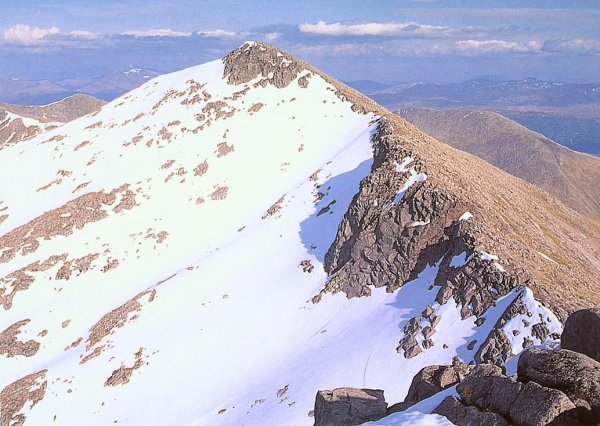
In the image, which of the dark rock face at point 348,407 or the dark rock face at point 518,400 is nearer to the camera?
the dark rock face at point 518,400

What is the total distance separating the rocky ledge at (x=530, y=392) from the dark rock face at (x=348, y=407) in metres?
0.04

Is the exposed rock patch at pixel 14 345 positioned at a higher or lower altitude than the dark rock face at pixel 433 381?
lower

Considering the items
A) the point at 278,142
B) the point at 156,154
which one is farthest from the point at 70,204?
the point at 278,142

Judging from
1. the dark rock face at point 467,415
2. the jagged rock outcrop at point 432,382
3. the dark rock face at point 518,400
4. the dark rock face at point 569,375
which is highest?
the dark rock face at point 569,375

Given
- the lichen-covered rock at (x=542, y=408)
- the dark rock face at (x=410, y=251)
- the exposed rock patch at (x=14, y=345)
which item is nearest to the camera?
the lichen-covered rock at (x=542, y=408)

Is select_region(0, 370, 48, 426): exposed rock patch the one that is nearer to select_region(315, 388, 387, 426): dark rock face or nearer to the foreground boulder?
select_region(315, 388, 387, 426): dark rock face

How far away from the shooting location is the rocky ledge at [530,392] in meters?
12.1

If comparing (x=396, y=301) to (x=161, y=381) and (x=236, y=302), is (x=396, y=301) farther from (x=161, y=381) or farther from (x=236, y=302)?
(x=161, y=381)

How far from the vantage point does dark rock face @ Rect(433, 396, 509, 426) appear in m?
12.9

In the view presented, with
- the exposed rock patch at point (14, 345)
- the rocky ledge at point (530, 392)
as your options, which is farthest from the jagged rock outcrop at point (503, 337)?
the exposed rock patch at point (14, 345)

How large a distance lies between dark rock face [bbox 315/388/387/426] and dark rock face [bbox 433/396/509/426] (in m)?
3.43

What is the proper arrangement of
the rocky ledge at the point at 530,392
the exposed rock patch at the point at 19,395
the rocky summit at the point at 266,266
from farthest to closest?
the exposed rock patch at the point at 19,395
the rocky summit at the point at 266,266
the rocky ledge at the point at 530,392

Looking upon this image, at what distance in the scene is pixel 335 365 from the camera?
1506 inches

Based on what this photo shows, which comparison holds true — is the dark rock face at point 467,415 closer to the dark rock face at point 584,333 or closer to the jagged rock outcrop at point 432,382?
the jagged rock outcrop at point 432,382
